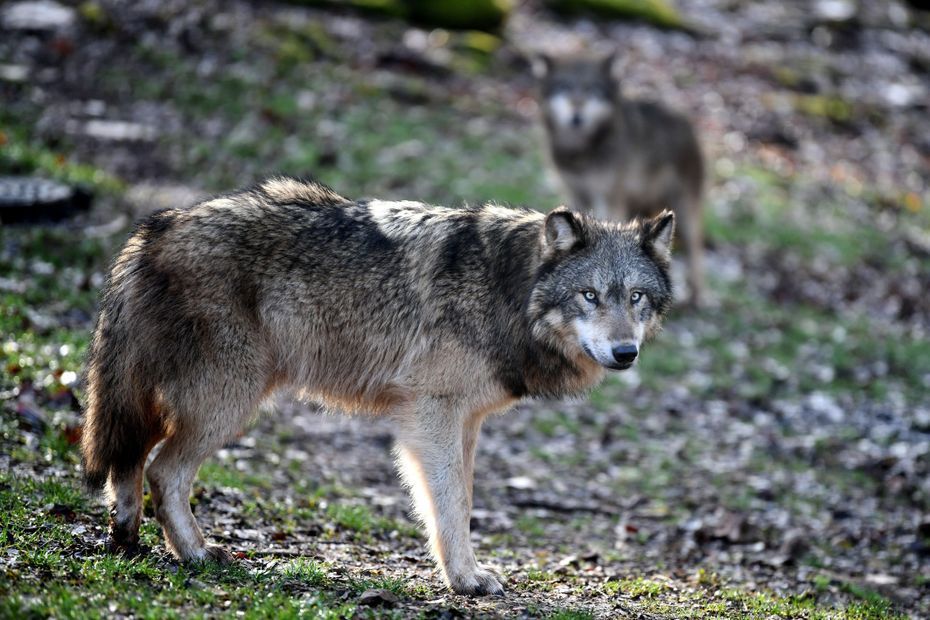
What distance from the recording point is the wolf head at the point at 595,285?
18.4 feet

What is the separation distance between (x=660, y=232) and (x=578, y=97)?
7536 mm

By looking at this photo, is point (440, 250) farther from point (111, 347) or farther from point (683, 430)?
point (683, 430)

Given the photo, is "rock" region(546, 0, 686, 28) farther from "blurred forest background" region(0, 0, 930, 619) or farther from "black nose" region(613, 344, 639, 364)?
"black nose" region(613, 344, 639, 364)

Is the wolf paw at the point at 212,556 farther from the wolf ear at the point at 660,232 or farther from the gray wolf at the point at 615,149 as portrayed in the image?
the gray wolf at the point at 615,149

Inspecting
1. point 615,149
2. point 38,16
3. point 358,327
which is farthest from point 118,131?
point 358,327

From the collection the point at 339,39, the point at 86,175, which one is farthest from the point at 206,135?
the point at 339,39

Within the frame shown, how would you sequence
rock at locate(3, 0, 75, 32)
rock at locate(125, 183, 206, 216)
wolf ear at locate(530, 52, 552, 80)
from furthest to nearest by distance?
1. rock at locate(3, 0, 75, 32)
2. wolf ear at locate(530, 52, 552, 80)
3. rock at locate(125, 183, 206, 216)

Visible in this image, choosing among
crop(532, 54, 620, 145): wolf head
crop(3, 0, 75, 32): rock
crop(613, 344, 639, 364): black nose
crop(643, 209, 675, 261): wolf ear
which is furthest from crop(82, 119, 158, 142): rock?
crop(613, 344, 639, 364): black nose

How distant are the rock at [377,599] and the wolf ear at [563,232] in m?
2.12

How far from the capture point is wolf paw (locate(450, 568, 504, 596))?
18.2ft

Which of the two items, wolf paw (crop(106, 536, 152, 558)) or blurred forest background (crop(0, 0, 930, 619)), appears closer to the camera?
wolf paw (crop(106, 536, 152, 558))

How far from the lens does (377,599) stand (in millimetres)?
5168

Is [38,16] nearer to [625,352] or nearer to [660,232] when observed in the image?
[660,232]

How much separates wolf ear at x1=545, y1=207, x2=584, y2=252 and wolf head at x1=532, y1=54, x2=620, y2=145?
24.9 feet
